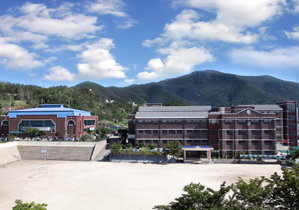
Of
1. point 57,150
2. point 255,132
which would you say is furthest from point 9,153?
point 255,132

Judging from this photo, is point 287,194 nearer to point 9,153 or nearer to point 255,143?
point 255,143

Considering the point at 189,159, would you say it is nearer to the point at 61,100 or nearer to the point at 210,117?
the point at 210,117

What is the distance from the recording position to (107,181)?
117 ft

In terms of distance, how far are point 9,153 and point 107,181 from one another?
29.9 meters

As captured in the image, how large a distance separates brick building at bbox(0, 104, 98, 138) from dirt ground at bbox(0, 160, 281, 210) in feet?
43.9

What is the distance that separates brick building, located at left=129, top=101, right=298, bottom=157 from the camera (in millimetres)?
53000

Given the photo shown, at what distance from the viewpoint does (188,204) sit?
647 inches

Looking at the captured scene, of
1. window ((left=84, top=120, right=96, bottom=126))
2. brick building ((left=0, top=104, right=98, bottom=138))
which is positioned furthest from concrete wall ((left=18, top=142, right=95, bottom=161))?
window ((left=84, top=120, right=96, bottom=126))

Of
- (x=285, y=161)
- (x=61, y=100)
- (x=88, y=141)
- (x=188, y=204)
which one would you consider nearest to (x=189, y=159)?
(x=285, y=161)

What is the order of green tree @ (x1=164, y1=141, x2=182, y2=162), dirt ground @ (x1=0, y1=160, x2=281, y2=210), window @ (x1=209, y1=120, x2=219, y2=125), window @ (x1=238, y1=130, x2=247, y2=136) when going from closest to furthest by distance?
dirt ground @ (x1=0, y1=160, x2=281, y2=210) < green tree @ (x1=164, y1=141, x2=182, y2=162) < window @ (x1=238, y1=130, x2=247, y2=136) < window @ (x1=209, y1=120, x2=219, y2=125)

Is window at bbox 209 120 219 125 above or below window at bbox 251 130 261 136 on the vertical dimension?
above

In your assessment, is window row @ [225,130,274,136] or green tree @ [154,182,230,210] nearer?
green tree @ [154,182,230,210]

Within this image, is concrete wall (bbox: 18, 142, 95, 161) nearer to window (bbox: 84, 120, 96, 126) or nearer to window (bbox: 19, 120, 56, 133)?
window (bbox: 19, 120, 56, 133)

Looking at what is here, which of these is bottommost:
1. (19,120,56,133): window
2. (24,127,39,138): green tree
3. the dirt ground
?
the dirt ground
